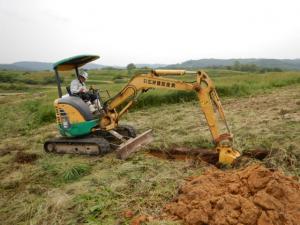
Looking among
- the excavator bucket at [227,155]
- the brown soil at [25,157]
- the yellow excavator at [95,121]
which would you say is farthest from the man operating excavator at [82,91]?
the excavator bucket at [227,155]

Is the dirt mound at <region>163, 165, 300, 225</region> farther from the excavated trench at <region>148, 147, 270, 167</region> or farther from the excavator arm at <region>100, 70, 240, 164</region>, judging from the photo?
the excavated trench at <region>148, 147, 270, 167</region>

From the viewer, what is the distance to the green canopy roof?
8547mm

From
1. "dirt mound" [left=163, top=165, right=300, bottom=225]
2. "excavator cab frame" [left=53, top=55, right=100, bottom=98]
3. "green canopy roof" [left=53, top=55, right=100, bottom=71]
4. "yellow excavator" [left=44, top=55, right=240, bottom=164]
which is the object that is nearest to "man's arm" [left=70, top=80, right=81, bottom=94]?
"yellow excavator" [left=44, top=55, right=240, bottom=164]

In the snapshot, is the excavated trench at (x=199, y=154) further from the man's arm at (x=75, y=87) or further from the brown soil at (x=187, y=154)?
the man's arm at (x=75, y=87)

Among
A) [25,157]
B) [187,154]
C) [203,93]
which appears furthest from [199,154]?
[25,157]

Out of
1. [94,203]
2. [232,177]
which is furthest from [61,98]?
[232,177]

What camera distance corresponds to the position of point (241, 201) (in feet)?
15.1

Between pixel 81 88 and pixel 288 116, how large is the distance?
19.2ft

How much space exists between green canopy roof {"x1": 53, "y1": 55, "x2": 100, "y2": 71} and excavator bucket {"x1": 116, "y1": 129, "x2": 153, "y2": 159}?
2.27 meters

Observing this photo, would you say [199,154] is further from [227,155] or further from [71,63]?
[71,63]

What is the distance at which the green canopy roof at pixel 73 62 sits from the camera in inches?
336

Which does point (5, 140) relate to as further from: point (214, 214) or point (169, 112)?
point (214, 214)

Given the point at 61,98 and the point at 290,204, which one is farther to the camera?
the point at 61,98

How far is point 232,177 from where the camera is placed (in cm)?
540
